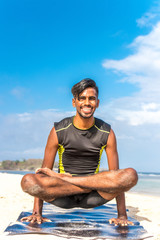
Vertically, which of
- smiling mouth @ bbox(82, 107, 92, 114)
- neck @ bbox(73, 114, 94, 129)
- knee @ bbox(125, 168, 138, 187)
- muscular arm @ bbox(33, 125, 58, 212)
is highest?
smiling mouth @ bbox(82, 107, 92, 114)

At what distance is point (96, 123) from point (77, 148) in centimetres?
44

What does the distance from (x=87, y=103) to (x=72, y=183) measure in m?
1.02

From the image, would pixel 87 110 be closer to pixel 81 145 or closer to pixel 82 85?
pixel 82 85

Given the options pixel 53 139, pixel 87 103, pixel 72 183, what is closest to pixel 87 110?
pixel 87 103

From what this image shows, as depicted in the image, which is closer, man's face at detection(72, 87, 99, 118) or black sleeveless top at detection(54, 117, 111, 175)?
man's face at detection(72, 87, 99, 118)

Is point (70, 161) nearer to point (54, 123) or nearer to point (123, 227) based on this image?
point (54, 123)

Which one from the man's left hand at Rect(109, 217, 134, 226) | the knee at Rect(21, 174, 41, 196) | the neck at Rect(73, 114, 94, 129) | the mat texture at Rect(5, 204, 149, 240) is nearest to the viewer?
the mat texture at Rect(5, 204, 149, 240)

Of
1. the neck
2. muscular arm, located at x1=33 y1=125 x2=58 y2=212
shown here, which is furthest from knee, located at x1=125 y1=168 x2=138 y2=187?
muscular arm, located at x1=33 y1=125 x2=58 y2=212

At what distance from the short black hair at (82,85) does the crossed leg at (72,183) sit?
1.09 meters

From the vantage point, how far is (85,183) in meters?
3.24

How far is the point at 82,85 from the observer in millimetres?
3588

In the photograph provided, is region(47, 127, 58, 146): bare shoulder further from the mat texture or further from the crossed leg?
the mat texture

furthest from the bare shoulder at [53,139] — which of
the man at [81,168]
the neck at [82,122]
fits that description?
the neck at [82,122]

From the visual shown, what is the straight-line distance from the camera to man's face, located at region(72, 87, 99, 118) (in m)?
3.56
